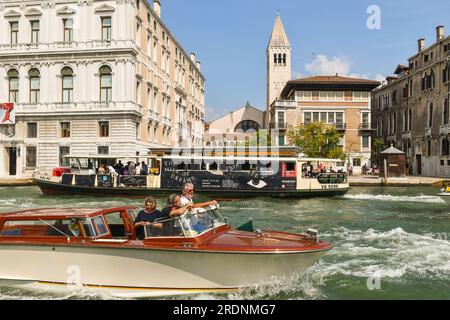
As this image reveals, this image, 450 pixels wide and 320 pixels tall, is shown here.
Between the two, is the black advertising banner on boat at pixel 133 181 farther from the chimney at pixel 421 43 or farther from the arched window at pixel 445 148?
the chimney at pixel 421 43

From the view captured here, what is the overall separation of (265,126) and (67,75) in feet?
150

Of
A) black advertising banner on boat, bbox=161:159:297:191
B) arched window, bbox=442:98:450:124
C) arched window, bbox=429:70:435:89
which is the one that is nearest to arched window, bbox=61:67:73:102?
black advertising banner on boat, bbox=161:159:297:191

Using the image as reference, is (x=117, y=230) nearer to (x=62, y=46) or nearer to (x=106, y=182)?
(x=106, y=182)

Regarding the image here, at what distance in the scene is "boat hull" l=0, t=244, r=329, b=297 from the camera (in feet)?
21.5

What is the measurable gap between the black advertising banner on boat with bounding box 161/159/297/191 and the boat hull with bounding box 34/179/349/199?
0.23 metres

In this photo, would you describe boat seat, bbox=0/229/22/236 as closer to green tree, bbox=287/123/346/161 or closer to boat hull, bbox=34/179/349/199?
boat hull, bbox=34/179/349/199

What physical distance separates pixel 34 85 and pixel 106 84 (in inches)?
249

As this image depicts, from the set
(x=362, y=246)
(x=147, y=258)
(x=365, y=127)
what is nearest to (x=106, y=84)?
(x=362, y=246)

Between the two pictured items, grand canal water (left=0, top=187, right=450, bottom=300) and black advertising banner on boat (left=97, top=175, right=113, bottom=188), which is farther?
black advertising banner on boat (left=97, top=175, right=113, bottom=188)

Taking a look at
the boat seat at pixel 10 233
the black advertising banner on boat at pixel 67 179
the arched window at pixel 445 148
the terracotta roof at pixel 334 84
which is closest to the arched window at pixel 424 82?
the terracotta roof at pixel 334 84

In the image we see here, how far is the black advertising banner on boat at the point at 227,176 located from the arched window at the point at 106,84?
13.0 meters

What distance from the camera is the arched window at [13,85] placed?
3431cm

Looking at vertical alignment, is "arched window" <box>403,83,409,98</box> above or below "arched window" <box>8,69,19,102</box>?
above

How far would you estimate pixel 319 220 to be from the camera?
14.9 m
